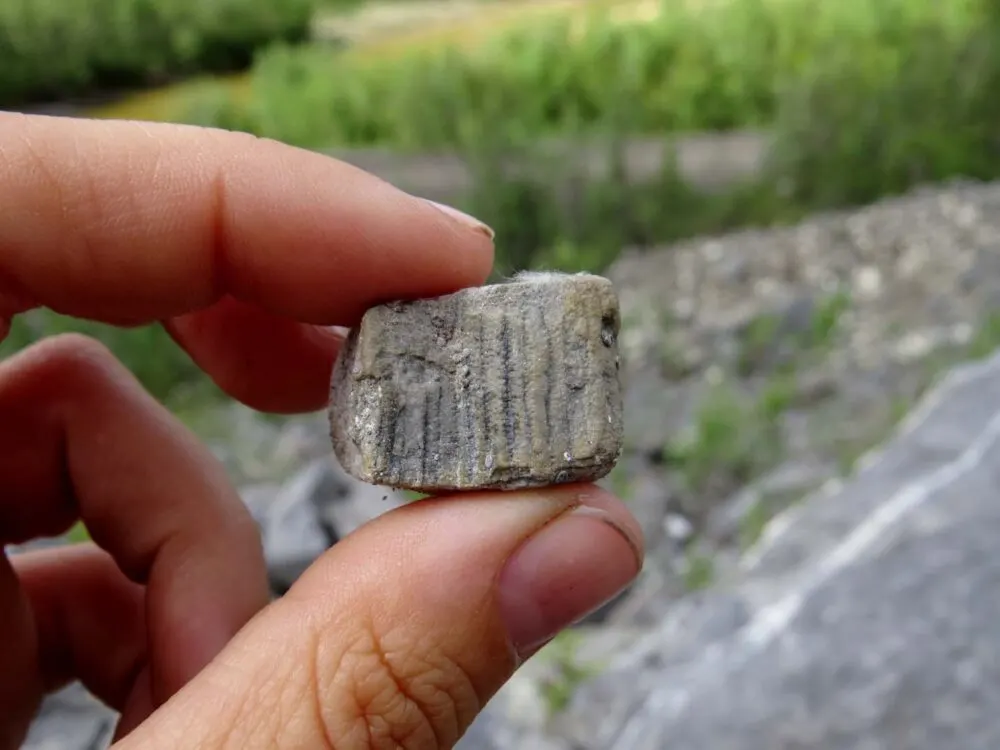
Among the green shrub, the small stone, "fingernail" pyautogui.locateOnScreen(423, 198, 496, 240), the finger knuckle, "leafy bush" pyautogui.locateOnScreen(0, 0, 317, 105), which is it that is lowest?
the green shrub

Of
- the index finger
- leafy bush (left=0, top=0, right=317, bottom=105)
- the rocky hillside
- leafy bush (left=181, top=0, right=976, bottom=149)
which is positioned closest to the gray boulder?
the rocky hillside

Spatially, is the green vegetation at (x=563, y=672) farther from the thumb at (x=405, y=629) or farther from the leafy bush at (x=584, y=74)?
the leafy bush at (x=584, y=74)

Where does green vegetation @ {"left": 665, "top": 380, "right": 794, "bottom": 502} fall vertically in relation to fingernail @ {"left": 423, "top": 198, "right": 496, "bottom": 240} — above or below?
below

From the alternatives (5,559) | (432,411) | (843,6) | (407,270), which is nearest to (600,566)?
(432,411)

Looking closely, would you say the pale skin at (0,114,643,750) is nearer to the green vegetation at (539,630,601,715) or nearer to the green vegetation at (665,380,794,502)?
the green vegetation at (539,630,601,715)

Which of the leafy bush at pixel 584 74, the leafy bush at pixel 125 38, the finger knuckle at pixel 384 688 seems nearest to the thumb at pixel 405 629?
the finger knuckle at pixel 384 688

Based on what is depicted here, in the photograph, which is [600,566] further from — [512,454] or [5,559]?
[5,559]
